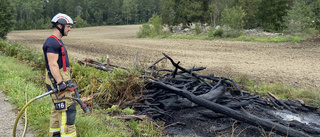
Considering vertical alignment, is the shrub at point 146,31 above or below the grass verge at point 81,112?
above

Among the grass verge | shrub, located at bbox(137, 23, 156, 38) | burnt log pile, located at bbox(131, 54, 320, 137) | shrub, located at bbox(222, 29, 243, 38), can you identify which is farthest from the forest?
burnt log pile, located at bbox(131, 54, 320, 137)

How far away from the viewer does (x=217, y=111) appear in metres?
5.84

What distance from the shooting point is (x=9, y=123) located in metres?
5.29

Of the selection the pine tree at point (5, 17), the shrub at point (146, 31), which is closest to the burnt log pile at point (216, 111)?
the pine tree at point (5, 17)

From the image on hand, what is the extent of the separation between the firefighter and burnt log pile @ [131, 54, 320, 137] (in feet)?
7.35

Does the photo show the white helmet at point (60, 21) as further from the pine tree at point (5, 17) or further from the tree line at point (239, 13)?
the tree line at point (239, 13)

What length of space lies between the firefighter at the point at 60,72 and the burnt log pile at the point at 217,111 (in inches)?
88.2

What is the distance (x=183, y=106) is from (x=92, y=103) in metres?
2.27

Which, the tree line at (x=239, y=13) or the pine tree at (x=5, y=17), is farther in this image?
the tree line at (x=239, y=13)

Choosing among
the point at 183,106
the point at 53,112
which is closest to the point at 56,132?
the point at 53,112

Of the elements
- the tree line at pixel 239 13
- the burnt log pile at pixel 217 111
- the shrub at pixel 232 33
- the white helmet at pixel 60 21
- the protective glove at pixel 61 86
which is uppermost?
the tree line at pixel 239 13

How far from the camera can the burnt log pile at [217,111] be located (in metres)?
5.64

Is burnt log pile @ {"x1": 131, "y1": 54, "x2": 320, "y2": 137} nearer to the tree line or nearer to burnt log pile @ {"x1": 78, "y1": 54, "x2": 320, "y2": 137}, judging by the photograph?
burnt log pile @ {"x1": 78, "y1": 54, "x2": 320, "y2": 137}

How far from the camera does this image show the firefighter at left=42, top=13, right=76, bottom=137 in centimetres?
387
